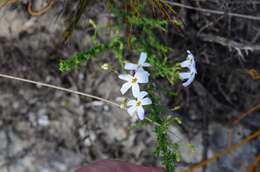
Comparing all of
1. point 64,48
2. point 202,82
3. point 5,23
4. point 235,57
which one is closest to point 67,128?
point 64,48

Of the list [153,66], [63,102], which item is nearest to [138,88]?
[153,66]

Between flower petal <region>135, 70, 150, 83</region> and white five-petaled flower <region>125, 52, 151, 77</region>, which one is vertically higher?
white five-petaled flower <region>125, 52, 151, 77</region>

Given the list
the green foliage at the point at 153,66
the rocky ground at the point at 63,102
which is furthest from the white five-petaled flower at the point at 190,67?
the rocky ground at the point at 63,102

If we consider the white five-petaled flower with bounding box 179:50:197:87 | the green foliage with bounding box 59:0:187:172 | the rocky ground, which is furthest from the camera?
the rocky ground

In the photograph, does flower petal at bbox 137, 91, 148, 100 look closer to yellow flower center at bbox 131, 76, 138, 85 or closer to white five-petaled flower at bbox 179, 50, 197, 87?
A: yellow flower center at bbox 131, 76, 138, 85

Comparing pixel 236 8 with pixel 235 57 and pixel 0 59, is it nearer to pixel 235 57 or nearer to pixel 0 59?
pixel 235 57

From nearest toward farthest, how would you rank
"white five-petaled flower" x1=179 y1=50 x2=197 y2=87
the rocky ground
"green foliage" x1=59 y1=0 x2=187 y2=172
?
1. "green foliage" x1=59 y1=0 x2=187 y2=172
2. "white five-petaled flower" x1=179 y1=50 x2=197 y2=87
3. the rocky ground

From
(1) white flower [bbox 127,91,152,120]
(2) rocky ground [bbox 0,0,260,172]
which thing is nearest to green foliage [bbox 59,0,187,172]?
(1) white flower [bbox 127,91,152,120]

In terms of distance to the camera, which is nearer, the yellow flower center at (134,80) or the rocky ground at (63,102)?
the yellow flower center at (134,80)

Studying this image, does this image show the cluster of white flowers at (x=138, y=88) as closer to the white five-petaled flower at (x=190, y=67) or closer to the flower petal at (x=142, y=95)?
the flower petal at (x=142, y=95)

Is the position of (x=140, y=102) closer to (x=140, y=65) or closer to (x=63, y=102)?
(x=140, y=65)
